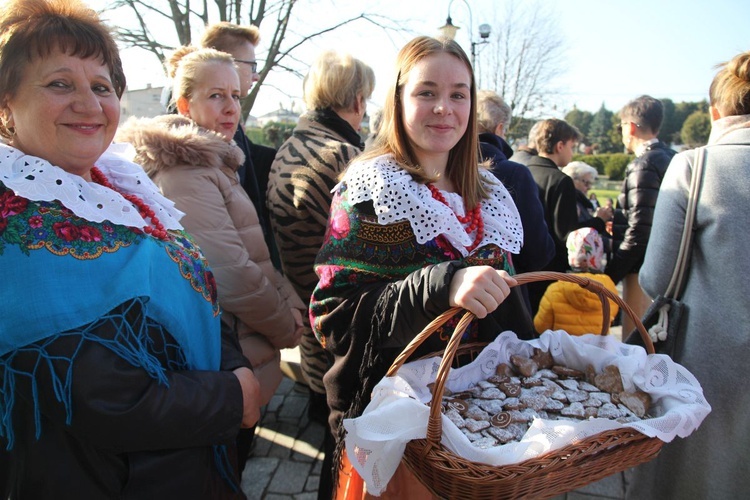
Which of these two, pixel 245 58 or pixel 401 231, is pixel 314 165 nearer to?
pixel 401 231

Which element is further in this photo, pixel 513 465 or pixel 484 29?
pixel 484 29

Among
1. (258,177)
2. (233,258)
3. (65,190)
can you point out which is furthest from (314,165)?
(65,190)

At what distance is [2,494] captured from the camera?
134cm

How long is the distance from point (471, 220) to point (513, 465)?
0.90m

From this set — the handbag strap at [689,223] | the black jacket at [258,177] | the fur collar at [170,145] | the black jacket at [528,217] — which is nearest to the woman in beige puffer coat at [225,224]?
the fur collar at [170,145]

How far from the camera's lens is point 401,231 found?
1.66 m

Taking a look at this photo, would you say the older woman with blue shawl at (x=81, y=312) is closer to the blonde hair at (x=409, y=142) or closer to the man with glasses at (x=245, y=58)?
the blonde hair at (x=409, y=142)

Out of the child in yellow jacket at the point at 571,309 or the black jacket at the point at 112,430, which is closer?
the black jacket at the point at 112,430

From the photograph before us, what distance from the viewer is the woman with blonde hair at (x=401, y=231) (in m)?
1.64

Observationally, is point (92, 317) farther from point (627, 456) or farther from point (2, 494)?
point (627, 456)

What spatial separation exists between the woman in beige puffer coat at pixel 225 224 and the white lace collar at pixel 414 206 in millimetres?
631

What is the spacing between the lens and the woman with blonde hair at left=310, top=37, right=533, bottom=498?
1.64 m

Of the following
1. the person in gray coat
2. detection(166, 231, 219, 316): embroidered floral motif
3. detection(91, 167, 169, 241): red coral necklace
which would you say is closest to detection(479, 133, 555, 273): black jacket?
the person in gray coat

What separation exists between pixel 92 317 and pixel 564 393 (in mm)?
1264
